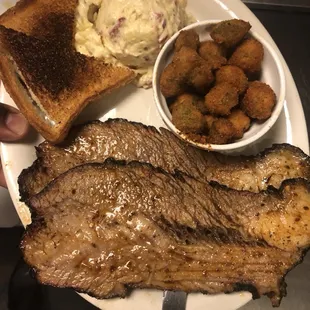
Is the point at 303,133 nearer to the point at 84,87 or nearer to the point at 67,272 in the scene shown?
the point at 84,87

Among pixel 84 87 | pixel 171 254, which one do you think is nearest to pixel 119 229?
pixel 171 254

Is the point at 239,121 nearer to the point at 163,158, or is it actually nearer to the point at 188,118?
the point at 188,118

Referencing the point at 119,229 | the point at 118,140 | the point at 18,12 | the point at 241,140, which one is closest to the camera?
the point at 119,229

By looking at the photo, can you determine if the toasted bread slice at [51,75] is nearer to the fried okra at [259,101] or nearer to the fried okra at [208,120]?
the fried okra at [208,120]

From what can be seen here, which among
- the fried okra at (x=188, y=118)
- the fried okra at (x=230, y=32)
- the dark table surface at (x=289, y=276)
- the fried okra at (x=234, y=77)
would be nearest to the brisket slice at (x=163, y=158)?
the fried okra at (x=188, y=118)

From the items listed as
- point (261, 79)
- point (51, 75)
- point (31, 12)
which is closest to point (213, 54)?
point (261, 79)

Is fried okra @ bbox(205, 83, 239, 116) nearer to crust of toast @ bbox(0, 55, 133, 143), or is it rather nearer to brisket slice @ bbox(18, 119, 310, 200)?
brisket slice @ bbox(18, 119, 310, 200)
